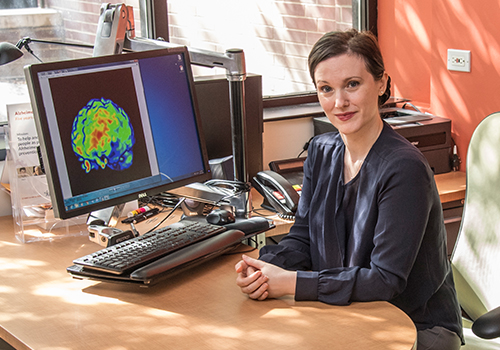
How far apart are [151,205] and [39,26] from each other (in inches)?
39.2

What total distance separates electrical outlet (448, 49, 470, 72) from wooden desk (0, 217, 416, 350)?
1546mm

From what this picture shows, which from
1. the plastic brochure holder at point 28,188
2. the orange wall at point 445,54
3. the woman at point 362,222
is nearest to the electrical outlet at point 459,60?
the orange wall at point 445,54

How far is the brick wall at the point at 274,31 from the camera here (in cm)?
305

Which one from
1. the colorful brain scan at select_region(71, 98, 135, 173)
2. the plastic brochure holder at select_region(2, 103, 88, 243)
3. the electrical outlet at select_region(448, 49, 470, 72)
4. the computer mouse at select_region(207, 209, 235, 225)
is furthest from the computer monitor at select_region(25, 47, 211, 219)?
the electrical outlet at select_region(448, 49, 470, 72)

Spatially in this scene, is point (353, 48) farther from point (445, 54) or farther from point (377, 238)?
point (445, 54)

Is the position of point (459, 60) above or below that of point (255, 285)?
above

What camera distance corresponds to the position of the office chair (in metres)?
1.72

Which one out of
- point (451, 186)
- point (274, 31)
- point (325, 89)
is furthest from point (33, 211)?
point (274, 31)

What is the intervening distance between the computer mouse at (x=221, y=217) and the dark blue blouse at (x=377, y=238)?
0.19 meters

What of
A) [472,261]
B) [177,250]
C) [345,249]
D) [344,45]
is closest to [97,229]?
[177,250]

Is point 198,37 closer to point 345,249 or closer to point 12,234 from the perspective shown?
point 12,234

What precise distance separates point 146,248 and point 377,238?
55cm

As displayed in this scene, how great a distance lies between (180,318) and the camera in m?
1.27

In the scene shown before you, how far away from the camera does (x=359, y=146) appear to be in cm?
151
